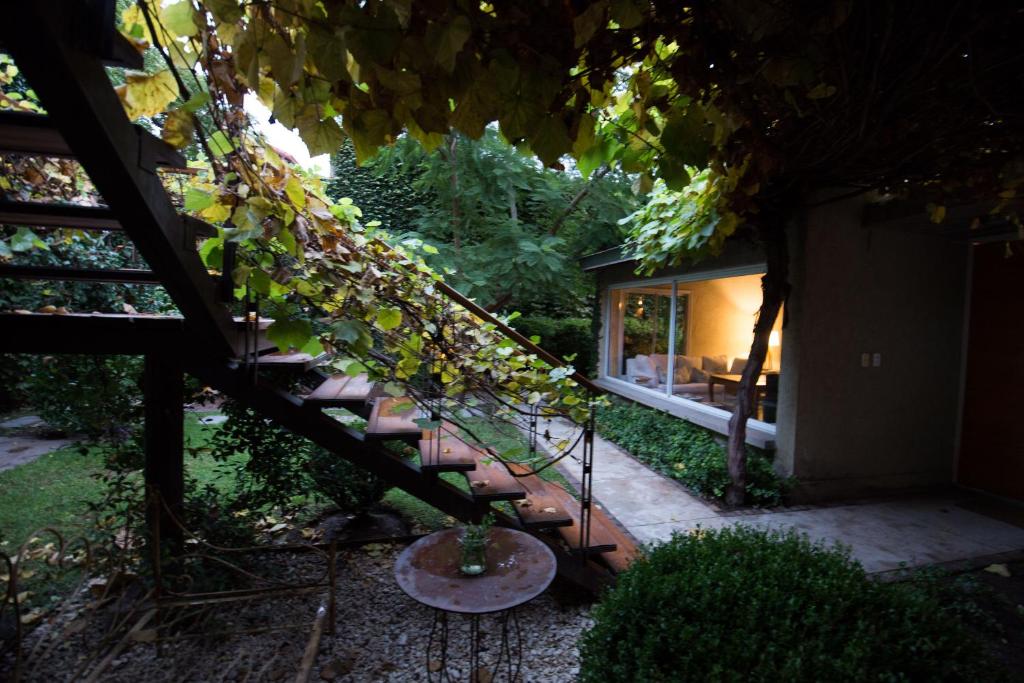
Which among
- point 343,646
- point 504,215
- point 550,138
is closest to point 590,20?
point 550,138

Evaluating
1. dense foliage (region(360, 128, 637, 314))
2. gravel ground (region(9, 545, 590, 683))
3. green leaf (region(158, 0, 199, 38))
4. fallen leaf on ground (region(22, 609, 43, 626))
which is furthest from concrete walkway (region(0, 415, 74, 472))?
green leaf (region(158, 0, 199, 38))

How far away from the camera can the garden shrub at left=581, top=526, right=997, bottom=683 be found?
63.0 inches

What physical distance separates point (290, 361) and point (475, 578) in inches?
65.4

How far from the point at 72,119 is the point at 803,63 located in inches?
96.3

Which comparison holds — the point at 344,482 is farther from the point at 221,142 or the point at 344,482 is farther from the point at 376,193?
the point at 376,193

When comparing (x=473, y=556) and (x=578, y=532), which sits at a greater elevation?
(x=473, y=556)

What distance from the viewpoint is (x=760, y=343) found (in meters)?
4.86

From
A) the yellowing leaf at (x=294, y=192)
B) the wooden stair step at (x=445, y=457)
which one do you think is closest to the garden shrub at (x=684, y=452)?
the wooden stair step at (x=445, y=457)

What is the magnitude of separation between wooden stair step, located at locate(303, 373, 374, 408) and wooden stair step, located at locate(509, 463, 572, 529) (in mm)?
1229

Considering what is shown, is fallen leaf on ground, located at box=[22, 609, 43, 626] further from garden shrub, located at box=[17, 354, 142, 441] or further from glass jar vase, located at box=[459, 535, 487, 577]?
glass jar vase, located at box=[459, 535, 487, 577]

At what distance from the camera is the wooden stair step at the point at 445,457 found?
9.77ft

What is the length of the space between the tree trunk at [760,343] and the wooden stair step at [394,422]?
3.21 metres

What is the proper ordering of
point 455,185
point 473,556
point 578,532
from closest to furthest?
point 473,556 < point 578,532 < point 455,185

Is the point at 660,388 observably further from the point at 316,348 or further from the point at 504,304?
the point at 316,348
